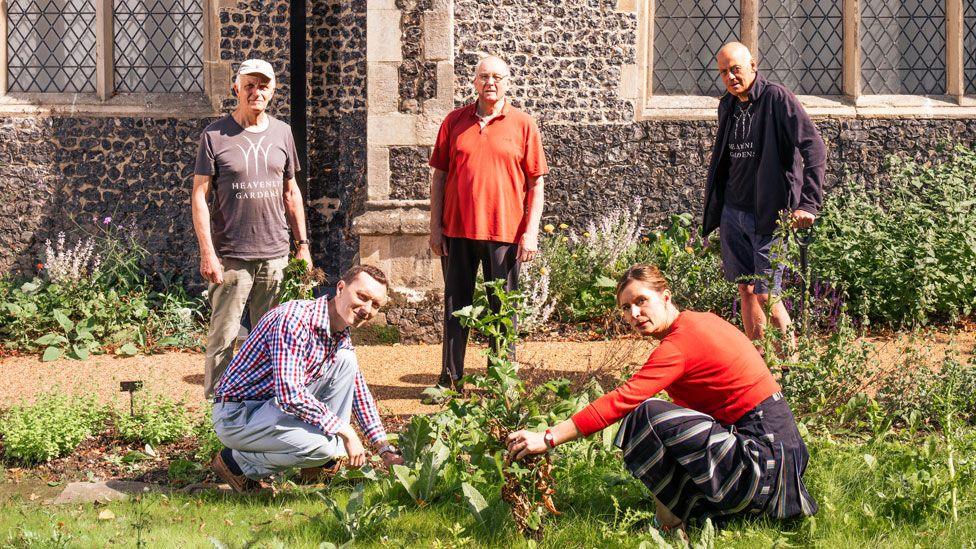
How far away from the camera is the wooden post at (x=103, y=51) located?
33.0 feet

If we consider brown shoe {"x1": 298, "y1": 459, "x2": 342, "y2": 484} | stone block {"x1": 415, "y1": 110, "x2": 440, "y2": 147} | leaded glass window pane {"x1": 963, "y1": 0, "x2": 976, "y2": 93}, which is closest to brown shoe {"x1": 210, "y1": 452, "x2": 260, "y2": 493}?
brown shoe {"x1": 298, "y1": 459, "x2": 342, "y2": 484}

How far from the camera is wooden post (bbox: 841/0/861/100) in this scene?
31.9 ft

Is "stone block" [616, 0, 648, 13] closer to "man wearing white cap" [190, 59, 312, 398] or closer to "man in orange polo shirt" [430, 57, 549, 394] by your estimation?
"man in orange polo shirt" [430, 57, 549, 394]

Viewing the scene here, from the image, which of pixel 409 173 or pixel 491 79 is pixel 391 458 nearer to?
pixel 491 79

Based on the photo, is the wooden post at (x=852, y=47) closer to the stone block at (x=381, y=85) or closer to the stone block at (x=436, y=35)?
the stone block at (x=436, y=35)

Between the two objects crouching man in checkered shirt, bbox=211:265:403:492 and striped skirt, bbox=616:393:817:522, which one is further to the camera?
crouching man in checkered shirt, bbox=211:265:403:492

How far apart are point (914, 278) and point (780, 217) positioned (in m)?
3.40

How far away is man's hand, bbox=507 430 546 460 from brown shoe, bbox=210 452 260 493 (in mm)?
1482

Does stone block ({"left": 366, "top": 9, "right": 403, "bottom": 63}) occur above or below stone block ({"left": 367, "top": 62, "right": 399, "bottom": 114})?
above

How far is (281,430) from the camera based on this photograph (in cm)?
445

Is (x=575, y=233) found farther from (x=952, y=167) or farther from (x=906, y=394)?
Result: (x=906, y=394)

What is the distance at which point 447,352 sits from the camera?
20.7 ft

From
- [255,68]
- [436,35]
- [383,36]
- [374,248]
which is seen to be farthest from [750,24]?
[255,68]

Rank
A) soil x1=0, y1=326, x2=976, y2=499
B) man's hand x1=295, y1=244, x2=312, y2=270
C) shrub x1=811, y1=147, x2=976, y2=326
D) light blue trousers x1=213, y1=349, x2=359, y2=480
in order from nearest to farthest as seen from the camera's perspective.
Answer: light blue trousers x1=213, y1=349, x2=359, y2=480, soil x1=0, y1=326, x2=976, y2=499, man's hand x1=295, y1=244, x2=312, y2=270, shrub x1=811, y1=147, x2=976, y2=326
